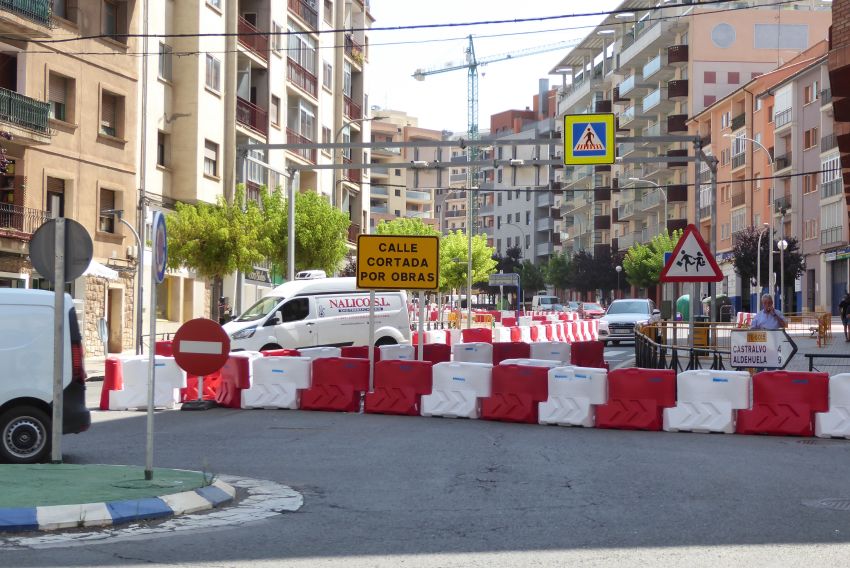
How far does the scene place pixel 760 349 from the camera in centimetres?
1894

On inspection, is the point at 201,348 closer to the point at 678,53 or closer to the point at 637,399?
the point at 637,399

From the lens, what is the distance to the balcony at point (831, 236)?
2768 inches

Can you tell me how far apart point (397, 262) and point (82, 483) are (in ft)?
34.2

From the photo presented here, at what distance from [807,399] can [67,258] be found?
923cm

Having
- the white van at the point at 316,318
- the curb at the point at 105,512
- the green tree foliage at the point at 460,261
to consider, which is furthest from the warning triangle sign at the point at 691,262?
the green tree foliage at the point at 460,261

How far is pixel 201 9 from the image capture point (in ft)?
141

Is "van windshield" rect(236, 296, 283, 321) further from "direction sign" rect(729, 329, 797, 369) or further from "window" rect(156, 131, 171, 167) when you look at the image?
"direction sign" rect(729, 329, 797, 369)

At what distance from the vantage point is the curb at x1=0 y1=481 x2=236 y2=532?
8305 mm

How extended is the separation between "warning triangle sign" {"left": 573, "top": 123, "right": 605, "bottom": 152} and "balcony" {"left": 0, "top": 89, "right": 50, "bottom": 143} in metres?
13.2

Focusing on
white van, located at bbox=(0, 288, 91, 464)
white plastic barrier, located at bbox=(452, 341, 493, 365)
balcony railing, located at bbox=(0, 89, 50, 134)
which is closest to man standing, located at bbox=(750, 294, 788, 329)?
white plastic barrier, located at bbox=(452, 341, 493, 365)

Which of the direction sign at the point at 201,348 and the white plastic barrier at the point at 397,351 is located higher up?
the direction sign at the point at 201,348

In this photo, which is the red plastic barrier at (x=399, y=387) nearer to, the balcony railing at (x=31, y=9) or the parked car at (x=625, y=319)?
the balcony railing at (x=31, y=9)

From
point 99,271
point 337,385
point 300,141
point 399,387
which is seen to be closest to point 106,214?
point 99,271

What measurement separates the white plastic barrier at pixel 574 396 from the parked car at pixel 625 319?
25180 millimetres
